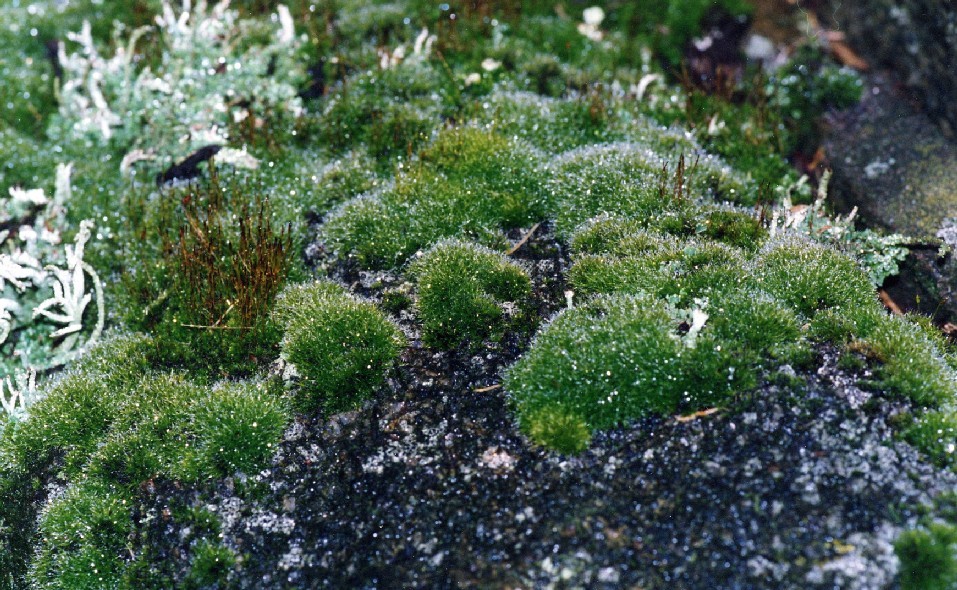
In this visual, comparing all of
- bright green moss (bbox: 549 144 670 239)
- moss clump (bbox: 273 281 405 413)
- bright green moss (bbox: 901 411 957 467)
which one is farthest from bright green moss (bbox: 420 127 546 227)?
bright green moss (bbox: 901 411 957 467)

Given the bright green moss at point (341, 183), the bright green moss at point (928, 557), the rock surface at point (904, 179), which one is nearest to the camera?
the bright green moss at point (928, 557)

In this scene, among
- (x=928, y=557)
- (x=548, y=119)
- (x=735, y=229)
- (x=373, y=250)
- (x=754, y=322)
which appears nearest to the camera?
(x=928, y=557)

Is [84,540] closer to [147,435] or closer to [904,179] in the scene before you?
[147,435]

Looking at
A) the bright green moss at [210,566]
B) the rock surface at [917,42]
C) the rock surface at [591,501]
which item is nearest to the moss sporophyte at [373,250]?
the bright green moss at [210,566]

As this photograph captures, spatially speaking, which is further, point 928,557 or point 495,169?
point 495,169

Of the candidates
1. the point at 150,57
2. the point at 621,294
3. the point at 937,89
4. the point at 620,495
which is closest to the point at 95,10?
the point at 150,57

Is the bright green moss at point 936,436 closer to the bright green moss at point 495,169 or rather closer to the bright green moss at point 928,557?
the bright green moss at point 928,557

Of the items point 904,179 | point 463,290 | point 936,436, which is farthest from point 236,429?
point 904,179
